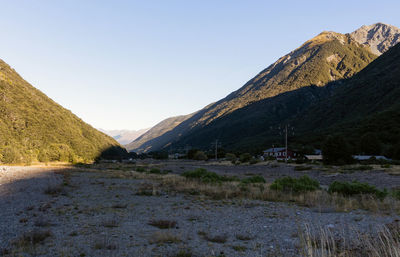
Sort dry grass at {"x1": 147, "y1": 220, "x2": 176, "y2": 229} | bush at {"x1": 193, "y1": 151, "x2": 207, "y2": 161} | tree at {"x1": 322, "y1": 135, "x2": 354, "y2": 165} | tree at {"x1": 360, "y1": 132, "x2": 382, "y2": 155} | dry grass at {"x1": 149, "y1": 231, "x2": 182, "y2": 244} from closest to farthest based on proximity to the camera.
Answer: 1. dry grass at {"x1": 149, "y1": 231, "x2": 182, "y2": 244}
2. dry grass at {"x1": 147, "y1": 220, "x2": 176, "y2": 229}
3. tree at {"x1": 322, "y1": 135, "x2": 354, "y2": 165}
4. tree at {"x1": 360, "y1": 132, "x2": 382, "y2": 155}
5. bush at {"x1": 193, "y1": 151, "x2": 207, "y2": 161}

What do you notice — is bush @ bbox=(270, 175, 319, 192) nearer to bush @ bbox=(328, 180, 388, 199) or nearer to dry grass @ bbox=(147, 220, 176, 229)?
bush @ bbox=(328, 180, 388, 199)

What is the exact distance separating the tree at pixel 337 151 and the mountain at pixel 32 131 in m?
59.9

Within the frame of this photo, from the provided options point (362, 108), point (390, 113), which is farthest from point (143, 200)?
point (362, 108)

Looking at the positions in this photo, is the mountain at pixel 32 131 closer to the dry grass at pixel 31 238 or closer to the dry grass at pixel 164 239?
the dry grass at pixel 31 238

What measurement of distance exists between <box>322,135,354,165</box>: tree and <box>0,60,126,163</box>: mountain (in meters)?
59.9

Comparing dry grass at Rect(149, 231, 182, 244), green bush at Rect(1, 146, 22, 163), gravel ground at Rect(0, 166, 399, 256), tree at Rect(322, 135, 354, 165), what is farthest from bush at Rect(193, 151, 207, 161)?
dry grass at Rect(149, 231, 182, 244)

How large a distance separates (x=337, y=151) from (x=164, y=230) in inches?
1956

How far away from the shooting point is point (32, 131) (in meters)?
70.4

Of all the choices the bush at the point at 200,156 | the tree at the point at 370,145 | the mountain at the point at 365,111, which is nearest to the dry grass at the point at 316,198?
the tree at the point at 370,145

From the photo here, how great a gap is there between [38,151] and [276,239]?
66.1 m

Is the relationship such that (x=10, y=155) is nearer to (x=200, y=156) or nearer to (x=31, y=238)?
(x=31, y=238)

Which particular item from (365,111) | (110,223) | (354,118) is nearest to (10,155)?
(110,223)

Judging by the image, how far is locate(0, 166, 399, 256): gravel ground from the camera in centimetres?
670

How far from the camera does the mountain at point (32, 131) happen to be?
188ft
